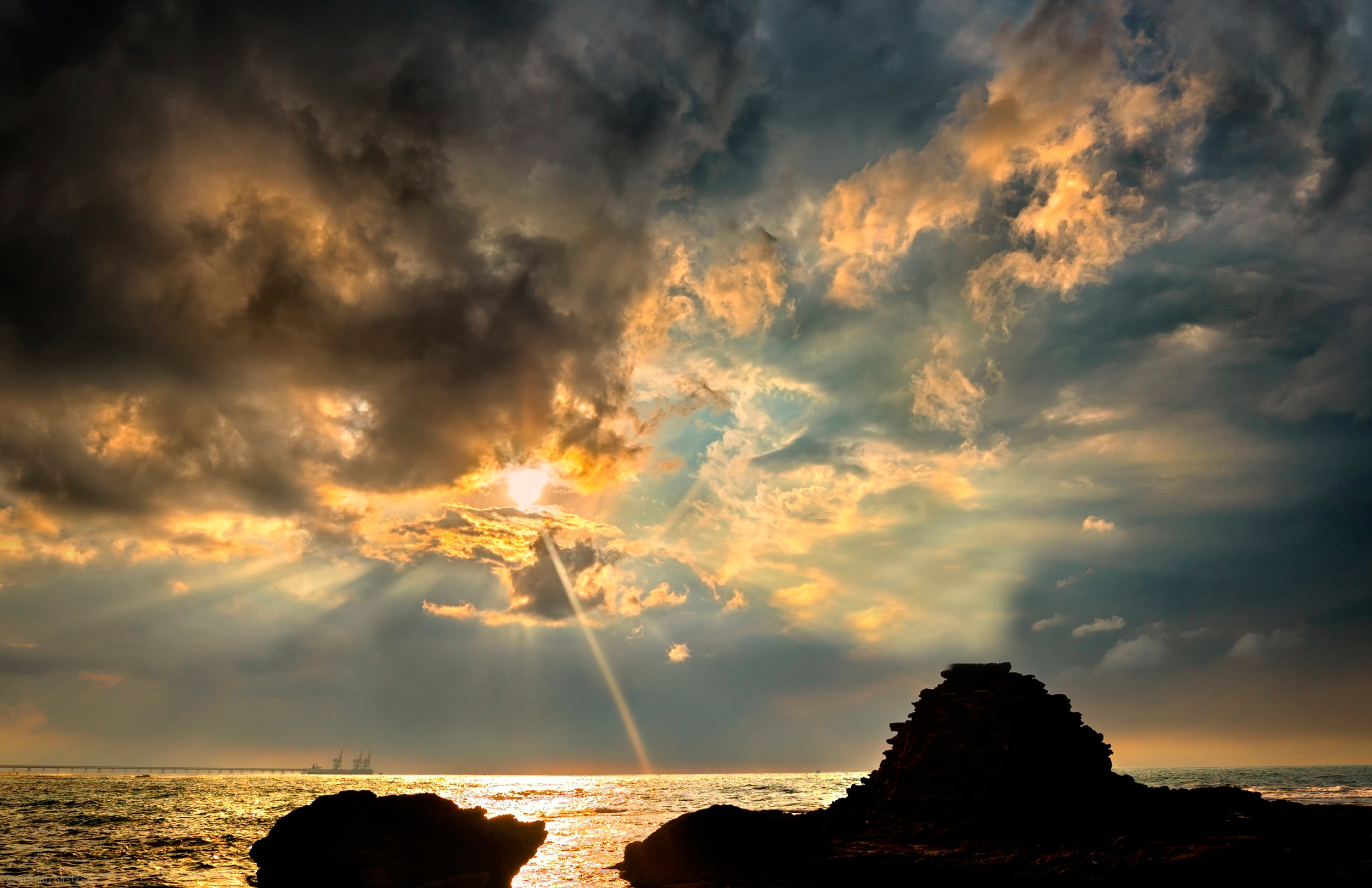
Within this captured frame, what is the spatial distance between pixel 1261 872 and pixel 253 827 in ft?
247

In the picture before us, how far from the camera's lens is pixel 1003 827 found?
88.3 ft

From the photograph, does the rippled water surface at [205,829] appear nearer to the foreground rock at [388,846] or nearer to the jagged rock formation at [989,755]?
the foreground rock at [388,846]

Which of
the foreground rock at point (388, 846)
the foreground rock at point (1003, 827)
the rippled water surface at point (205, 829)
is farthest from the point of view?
the rippled water surface at point (205, 829)

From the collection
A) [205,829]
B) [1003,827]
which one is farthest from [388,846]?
→ [205,829]

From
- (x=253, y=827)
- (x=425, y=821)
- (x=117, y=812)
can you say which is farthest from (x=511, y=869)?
(x=117, y=812)

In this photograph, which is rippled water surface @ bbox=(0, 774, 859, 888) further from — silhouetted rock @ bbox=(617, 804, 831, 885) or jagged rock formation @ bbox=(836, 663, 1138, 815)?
jagged rock formation @ bbox=(836, 663, 1138, 815)

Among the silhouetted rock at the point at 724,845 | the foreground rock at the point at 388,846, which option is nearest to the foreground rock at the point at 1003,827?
the silhouetted rock at the point at 724,845

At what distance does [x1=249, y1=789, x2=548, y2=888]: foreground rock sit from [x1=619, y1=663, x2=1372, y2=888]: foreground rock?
613cm

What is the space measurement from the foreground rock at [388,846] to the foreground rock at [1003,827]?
6.13m

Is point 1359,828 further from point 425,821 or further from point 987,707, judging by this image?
point 425,821

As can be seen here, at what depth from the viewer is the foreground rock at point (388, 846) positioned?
2538cm

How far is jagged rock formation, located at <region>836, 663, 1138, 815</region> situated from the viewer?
31.5 metres

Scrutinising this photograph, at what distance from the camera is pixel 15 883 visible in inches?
1221

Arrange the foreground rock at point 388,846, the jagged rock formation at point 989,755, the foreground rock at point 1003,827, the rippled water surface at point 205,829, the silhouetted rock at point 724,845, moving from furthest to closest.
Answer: the rippled water surface at point 205,829, the jagged rock formation at point 989,755, the silhouetted rock at point 724,845, the foreground rock at point 388,846, the foreground rock at point 1003,827
